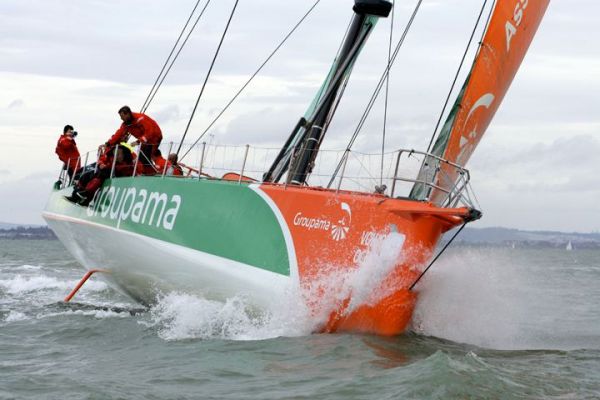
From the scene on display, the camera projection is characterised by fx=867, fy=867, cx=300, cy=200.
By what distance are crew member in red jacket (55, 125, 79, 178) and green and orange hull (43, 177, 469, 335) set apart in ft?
9.24

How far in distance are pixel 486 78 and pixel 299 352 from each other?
2.53 meters

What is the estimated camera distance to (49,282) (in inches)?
565

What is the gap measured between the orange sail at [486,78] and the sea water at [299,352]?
88cm

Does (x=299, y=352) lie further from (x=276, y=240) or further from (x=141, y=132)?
(x=141, y=132)

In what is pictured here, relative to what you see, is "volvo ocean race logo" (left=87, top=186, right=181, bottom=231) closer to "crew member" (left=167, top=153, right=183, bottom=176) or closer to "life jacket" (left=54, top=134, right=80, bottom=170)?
"crew member" (left=167, top=153, right=183, bottom=176)

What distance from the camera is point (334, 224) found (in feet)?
20.2

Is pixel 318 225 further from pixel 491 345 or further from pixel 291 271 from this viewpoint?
pixel 491 345

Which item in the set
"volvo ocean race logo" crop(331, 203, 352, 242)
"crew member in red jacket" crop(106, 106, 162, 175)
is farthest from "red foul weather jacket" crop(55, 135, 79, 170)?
"volvo ocean race logo" crop(331, 203, 352, 242)

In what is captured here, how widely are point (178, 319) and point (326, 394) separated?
2.96m

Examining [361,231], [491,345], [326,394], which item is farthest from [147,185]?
[326,394]

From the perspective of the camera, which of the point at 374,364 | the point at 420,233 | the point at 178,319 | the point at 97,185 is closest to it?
the point at 374,364

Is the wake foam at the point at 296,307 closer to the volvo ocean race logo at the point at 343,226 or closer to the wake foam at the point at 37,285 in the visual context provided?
the volvo ocean race logo at the point at 343,226

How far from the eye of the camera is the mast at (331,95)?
7793 millimetres

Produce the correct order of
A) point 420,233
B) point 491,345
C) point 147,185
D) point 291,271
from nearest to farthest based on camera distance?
point 420,233
point 291,271
point 491,345
point 147,185
